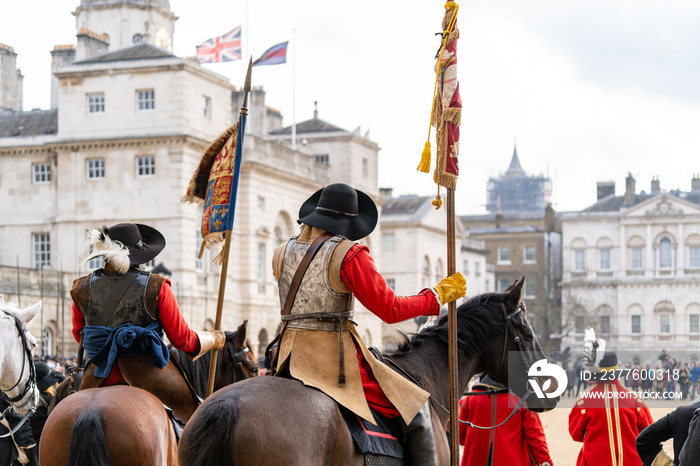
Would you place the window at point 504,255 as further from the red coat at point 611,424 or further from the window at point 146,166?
the red coat at point 611,424

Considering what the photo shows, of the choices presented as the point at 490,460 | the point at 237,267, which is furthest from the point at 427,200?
the point at 490,460

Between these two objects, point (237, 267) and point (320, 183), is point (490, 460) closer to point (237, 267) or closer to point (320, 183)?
point (237, 267)

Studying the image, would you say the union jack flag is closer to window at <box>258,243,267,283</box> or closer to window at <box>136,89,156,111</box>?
window at <box>136,89,156,111</box>

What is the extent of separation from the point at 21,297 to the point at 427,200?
113 feet

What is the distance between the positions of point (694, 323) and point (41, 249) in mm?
55438

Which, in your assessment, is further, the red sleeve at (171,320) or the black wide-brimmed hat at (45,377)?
the black wide-brimmed hat at (45,377)

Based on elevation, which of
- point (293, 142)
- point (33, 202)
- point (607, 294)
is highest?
point (293, 142)

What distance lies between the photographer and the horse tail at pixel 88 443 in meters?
5.76

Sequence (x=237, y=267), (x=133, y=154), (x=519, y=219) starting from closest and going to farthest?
(x=133, y=154) → (x=237, y=267) → (x=519, y=219)

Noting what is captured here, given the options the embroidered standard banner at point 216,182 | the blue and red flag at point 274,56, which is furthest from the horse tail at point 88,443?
Answer: the blue and red flag at point 274,56

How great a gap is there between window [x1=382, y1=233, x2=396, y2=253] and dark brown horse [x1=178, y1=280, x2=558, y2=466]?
57.3m

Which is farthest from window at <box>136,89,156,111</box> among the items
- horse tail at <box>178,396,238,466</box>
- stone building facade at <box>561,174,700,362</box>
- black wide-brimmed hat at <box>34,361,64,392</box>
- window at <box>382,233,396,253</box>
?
stone building facade at <box>561,174,700,362</box>

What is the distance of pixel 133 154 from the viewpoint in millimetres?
40938

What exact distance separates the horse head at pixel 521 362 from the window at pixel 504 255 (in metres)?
80.4
